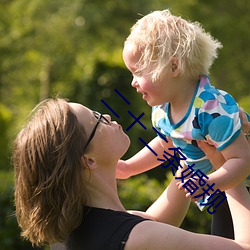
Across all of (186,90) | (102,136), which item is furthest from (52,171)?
(186,90)

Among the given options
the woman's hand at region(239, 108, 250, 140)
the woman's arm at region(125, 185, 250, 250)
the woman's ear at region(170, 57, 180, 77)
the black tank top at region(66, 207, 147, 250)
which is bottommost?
the black tank top at region(66, 207, 147, 250)

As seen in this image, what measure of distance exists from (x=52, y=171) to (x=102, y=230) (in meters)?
0.31

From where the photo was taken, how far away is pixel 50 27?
14.2 m

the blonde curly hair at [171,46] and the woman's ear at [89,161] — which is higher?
the blonde curly hair at [171,46]

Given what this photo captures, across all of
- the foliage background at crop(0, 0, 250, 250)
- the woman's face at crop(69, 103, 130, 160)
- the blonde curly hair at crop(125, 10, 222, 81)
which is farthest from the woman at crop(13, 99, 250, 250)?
the foliage background at crop(0, 0, 250, 250)

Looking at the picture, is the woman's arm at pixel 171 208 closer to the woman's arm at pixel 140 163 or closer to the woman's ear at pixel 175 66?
the woman's arm at pixel 140 163

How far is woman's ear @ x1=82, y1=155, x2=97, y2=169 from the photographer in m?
2.88

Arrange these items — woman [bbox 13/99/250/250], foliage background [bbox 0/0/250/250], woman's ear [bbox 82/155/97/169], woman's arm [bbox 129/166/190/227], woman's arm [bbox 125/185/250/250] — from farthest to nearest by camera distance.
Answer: foliage background [bbox 0/0/250/250], woman's arm [bbox 129/166/190/227], woman's ear [bbox 82/155/97/169], woman [bbox 13/99/250/250], woman's arm [bbox 125/185/250/250]

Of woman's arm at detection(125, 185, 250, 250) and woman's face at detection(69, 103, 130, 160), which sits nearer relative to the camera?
woman's arm at detection(125, 185, 250, 250)

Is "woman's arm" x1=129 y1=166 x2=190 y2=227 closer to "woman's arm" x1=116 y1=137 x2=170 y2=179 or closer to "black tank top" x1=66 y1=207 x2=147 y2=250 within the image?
"woman's arm" x1=116 y1=137 x2=170 y2=179

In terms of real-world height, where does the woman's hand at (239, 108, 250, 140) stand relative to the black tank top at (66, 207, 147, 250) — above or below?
above

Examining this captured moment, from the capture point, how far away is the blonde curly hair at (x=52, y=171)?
2824 mm

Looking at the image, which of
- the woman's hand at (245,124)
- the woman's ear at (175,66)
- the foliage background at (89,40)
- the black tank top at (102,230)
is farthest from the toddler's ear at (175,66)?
the foliage background at (89,40)

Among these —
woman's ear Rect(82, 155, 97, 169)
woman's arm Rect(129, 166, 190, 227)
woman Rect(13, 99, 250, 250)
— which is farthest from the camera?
woman's arm Rect(129, 166, 190, 227)
